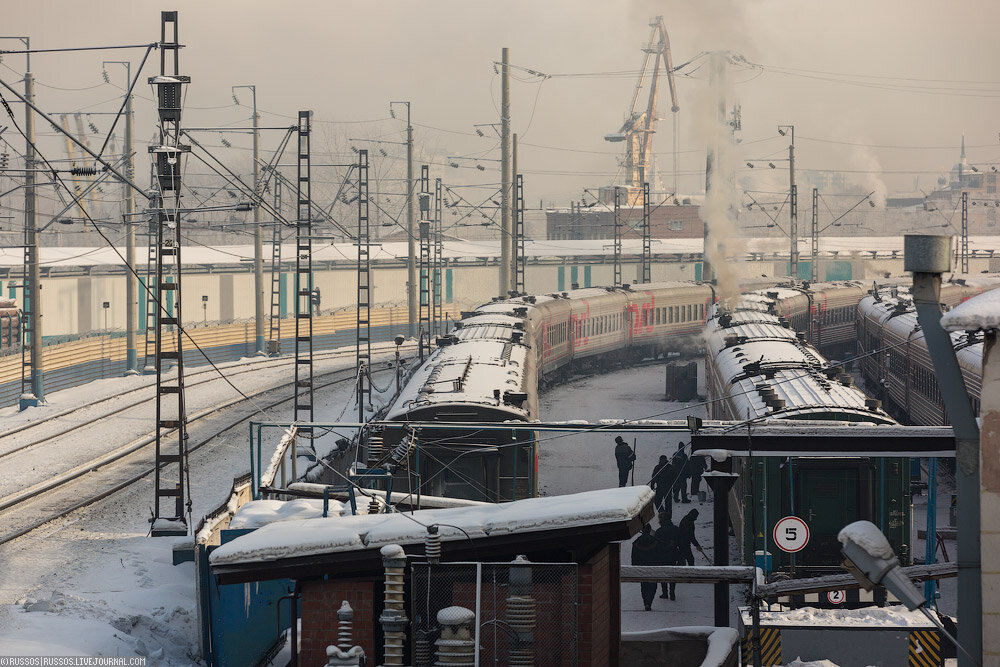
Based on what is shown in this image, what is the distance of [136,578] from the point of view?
1661cm

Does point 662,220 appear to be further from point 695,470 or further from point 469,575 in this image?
point 469,575

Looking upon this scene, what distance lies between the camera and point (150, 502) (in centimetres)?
2278

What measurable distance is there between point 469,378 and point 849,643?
10558mm

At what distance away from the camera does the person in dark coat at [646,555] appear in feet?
54.0

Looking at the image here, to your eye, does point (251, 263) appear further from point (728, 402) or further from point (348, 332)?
point (728, 402)

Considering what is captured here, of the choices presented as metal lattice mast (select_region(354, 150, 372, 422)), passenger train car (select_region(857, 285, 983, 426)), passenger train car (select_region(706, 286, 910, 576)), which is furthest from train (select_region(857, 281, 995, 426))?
metal lattice mast (select_region(354, 150, 372, 422))

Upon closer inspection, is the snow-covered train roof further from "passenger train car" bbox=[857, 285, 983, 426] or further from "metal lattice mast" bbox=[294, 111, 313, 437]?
"passenger train car" bbox=[857, 285, 983, 426]

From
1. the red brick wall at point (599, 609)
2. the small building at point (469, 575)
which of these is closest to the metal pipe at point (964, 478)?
Result: the small building at point (469, 575)

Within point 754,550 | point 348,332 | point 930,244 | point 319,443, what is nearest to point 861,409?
point 754,550

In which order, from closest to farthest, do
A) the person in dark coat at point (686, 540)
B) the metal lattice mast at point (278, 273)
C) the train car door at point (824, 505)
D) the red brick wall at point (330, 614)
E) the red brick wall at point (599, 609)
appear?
the red brick wall at point (599, 609) < the red brick wall at point (330, 614) < the train car door at point (824, 505) < the person in dark coat at point (686, 540) < the metal lattice mast at point (278, 273)

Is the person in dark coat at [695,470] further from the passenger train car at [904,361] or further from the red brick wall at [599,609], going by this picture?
the red brick wall at [599,609]

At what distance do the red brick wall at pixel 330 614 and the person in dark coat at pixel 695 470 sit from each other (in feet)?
48.9

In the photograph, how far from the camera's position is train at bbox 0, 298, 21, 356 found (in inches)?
1791

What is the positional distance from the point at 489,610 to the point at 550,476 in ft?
55.9
